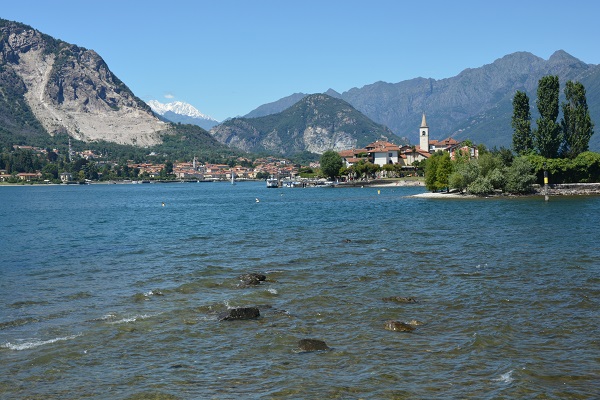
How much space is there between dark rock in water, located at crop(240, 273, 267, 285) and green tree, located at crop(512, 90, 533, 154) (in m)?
76.9

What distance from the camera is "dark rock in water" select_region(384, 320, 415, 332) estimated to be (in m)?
16.5

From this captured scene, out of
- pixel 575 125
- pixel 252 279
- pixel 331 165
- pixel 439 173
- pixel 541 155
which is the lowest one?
pixel 252 279

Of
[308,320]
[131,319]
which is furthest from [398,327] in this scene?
[131,319]

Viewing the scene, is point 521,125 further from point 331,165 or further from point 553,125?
point 331,165

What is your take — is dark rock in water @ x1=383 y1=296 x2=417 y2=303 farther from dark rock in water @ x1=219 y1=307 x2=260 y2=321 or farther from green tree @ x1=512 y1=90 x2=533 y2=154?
green tree @ x1=512 y1=90 x2=533 y2=154

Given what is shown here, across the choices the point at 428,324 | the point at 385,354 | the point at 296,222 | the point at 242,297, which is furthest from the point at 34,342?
the point at 296,222

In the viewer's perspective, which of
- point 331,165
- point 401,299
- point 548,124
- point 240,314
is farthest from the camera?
point 331,165

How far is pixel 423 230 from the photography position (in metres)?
45.4

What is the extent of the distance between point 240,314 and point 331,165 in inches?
6198

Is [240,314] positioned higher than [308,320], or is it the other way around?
[240,314]

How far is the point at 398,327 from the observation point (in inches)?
655

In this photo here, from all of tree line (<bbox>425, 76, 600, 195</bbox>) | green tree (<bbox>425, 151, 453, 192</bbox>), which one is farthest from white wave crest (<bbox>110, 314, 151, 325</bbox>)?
green tree (<bbox>425, 151, 453, 192</bbox>)

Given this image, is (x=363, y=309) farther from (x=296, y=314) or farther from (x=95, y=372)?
(x=95, y=372)

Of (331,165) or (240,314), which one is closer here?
(240,314)
